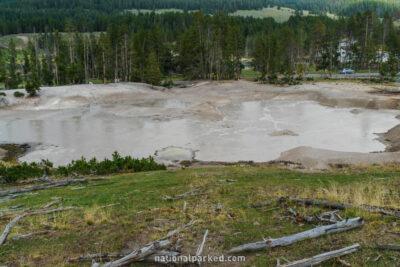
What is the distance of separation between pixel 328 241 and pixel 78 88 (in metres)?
61.7

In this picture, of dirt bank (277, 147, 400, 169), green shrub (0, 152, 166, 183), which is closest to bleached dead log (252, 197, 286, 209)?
dirt bank (277, 147, 400, 169)

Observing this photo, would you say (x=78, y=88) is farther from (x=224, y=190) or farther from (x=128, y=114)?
(x=224, y=190)

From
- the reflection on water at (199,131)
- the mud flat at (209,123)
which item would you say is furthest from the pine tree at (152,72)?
the reflection on water at (199,131)

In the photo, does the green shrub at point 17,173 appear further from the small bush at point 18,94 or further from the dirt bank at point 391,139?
the small bush at point 18,94

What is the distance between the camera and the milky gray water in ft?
102

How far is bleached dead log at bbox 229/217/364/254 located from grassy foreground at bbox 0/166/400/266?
0.13 m

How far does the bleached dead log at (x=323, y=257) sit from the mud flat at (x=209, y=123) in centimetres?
1890

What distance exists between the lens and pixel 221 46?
86.9m

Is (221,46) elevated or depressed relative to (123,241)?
elevated

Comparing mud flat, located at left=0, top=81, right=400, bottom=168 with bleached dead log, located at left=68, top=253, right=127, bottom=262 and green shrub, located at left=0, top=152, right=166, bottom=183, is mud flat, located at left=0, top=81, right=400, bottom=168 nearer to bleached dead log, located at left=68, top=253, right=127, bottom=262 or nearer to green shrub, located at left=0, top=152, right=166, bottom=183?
green shrub, located at left=0, top=152, right=166, bottom=183

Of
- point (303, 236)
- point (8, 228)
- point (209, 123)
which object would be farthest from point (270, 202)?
point (209, 123)

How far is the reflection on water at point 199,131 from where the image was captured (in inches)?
1220

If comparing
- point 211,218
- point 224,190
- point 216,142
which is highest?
A: point 211,218

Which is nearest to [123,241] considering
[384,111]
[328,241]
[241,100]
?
[328,241]
